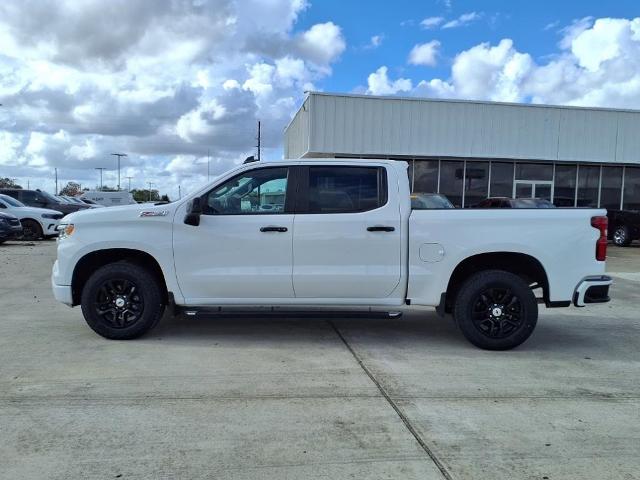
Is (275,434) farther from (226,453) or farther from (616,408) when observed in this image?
(616,408)

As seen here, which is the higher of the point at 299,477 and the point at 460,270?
the point at 460,270

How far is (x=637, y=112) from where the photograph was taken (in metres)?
23.1

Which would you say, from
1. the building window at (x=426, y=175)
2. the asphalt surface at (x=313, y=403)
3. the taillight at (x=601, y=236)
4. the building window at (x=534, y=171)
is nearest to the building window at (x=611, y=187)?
the building window at (x=534, y=171)

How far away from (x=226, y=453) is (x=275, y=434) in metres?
0.39

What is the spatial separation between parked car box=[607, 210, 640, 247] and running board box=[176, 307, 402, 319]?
54.3ft

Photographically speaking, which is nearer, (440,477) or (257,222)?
(440,477)

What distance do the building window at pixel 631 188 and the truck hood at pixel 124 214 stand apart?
24.2 m

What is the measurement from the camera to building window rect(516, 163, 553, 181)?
923 inches

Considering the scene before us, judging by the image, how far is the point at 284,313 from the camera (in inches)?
224

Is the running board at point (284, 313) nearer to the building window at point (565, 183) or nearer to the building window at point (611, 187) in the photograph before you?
the building window at point (565, 183)

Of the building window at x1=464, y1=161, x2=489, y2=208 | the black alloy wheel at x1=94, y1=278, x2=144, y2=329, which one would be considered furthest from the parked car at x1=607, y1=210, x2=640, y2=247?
the black alloy wheel at x1=94, y1=278, x2=144, y2=329

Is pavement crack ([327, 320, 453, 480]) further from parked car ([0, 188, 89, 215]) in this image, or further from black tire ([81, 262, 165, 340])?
parked car ([0, 188, 89, 215])

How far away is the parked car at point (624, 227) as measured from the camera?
1889 cm

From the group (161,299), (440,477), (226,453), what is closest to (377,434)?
(440,477)
